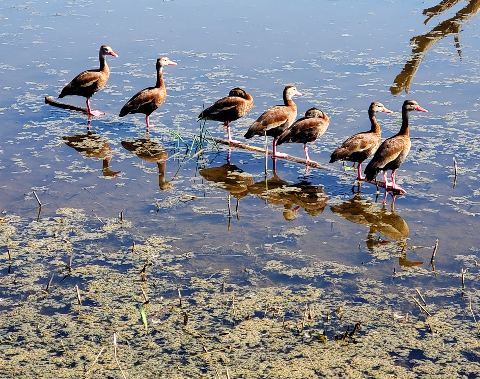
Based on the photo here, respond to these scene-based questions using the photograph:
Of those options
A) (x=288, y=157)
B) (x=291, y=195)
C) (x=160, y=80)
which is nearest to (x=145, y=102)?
(x=160, y=80)

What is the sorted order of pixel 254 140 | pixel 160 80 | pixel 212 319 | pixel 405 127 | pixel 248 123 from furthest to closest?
pixel 160 80, pixel 248 123, pixel 254 140, pixel 405 127, pixel 212 319

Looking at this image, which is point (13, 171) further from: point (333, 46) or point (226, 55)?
point (333, 46)

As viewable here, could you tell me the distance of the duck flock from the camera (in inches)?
347

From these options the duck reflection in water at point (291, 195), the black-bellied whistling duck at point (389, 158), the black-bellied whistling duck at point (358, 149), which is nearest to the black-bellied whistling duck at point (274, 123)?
the duck reflection in water at point (291, 195)

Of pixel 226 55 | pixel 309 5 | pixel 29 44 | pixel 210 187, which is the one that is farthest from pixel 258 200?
pixel 309 5

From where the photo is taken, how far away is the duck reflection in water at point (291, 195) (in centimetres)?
842

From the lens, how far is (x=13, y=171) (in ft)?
31.4

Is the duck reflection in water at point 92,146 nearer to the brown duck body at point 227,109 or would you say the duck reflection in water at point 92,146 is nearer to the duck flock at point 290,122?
the duck flock at point 290,122

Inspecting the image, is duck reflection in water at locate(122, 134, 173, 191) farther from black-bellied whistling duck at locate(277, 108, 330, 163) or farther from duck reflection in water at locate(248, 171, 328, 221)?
black-bellied whistling duck at locate(277, 108, 330, 163)

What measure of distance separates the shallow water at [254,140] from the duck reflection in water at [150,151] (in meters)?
0.04

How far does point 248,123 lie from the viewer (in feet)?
37.6

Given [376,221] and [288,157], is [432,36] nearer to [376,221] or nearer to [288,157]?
[288,157]

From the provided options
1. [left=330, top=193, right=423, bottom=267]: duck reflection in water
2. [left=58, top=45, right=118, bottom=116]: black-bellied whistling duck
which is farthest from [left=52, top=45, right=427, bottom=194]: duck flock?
[left=330, top=193, right=423, bottom=267]: duck reflection in water

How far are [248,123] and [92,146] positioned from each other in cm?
259
